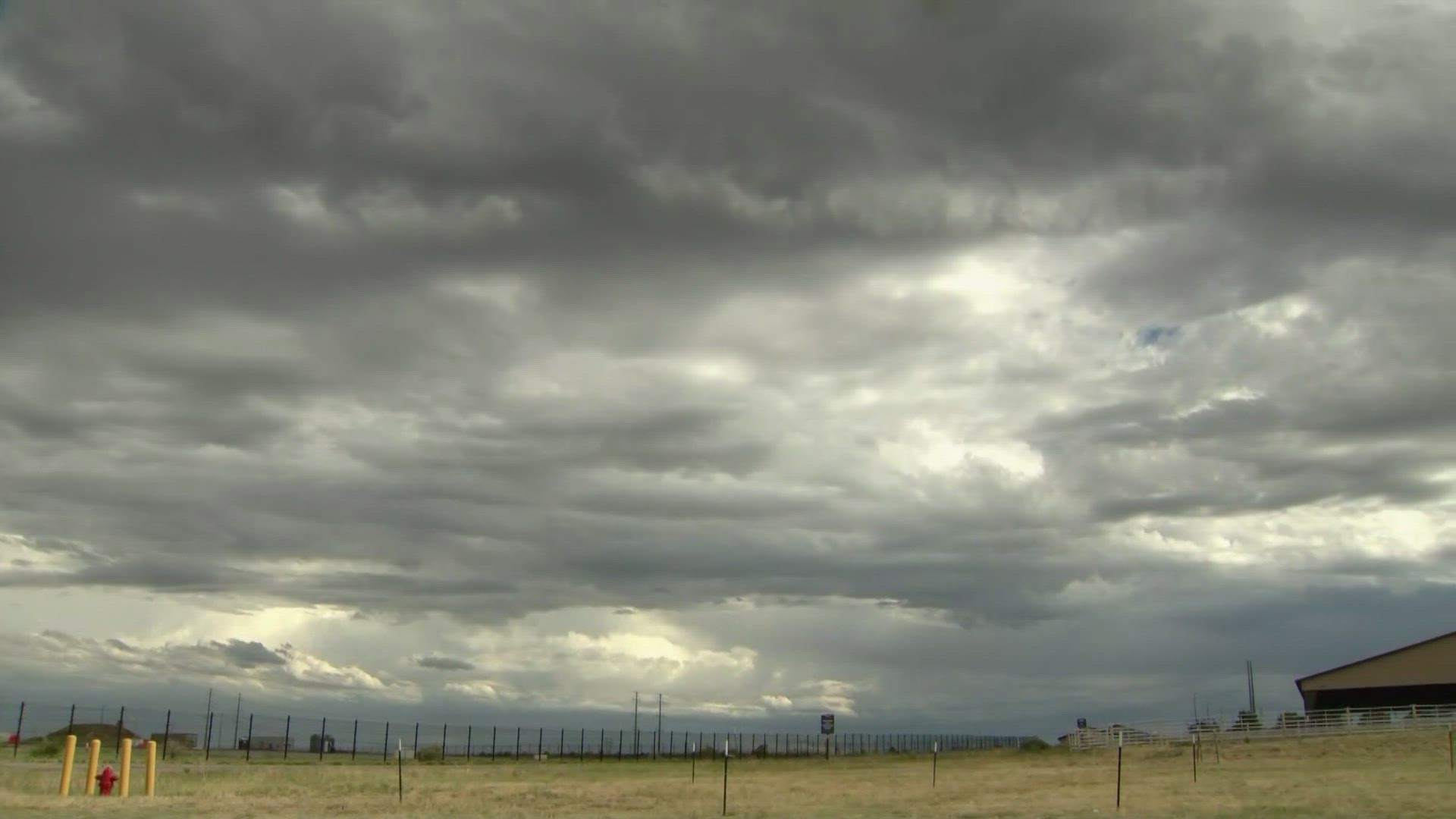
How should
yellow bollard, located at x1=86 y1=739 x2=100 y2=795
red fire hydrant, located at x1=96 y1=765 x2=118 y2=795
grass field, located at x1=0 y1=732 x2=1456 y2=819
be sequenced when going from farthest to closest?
yellow bollard, located at x1=86 y1=739 x2=100 y2=795
red fire hydrant, located at x1=96 y1=765 x2=118 y2=795
grass field, located at x1=0 y1=732 x2=1456 y2=819

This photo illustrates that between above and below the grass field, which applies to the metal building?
above

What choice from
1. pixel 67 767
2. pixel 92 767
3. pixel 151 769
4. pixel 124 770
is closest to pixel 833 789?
pixel 151 769

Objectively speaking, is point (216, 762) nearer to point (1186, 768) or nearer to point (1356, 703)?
point (1186, 768)

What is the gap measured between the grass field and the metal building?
99.3 ft

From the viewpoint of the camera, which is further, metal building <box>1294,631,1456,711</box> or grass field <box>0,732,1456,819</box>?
metal building <box>1294,631,1456,711</box>

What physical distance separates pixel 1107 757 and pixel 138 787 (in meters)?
56.0

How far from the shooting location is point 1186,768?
5816cm

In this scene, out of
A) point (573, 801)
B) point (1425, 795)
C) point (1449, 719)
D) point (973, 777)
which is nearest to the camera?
point (1425, 795)

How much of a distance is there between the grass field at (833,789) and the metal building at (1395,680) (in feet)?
99.3

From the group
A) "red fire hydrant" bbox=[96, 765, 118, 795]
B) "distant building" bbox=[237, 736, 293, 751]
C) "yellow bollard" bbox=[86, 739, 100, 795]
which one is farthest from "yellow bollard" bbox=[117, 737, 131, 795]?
"distant building" bbox=[237, 736, 293, 751]

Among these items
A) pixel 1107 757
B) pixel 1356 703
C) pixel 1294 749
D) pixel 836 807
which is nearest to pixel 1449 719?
pixel 1294 749

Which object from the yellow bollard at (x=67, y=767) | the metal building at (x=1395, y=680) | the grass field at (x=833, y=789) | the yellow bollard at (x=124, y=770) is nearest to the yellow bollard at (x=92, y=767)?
the yellow bollard at (x=67, y=767)

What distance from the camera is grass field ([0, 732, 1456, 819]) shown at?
3494 cm

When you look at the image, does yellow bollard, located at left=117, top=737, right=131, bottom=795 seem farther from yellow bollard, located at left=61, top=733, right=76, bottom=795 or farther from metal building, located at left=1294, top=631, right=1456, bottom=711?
metal building, located at left=1294, top=631, right=1456, bottom=711
